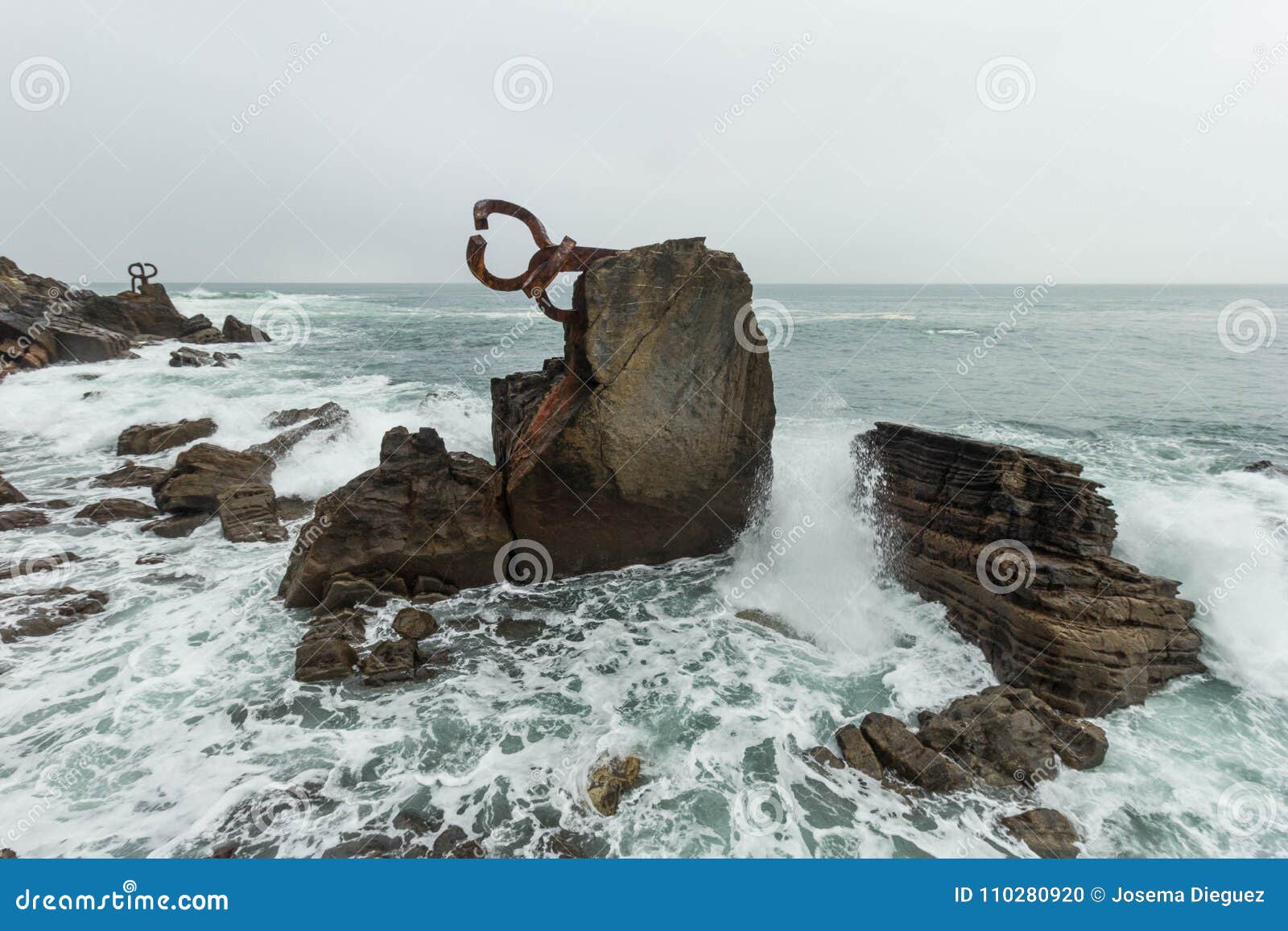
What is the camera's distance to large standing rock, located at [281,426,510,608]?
7145 millimetres

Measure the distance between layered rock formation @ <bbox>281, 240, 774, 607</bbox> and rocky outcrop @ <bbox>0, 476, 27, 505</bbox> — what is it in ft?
19.9

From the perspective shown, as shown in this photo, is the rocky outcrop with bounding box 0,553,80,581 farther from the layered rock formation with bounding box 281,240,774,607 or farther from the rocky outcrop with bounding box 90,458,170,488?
the layered rock formation with bounding box 281,240,774,607

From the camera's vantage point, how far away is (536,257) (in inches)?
291

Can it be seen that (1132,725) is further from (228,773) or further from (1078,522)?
(228,773)

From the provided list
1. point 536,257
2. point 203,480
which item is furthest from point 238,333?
point 536,257

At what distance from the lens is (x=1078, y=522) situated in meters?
6.14

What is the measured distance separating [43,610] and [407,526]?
394 cm

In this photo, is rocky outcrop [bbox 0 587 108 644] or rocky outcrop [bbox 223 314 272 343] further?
rocky outcrop [bbox 223 314 272 343]

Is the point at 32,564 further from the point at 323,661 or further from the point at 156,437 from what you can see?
the point at 156,437

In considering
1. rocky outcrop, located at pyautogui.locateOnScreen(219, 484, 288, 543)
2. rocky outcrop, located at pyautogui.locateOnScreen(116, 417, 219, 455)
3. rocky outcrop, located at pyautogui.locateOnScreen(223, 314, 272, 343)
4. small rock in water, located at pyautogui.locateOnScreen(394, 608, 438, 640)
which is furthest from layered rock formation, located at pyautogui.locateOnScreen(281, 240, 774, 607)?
→ rocky outcrop, located at pyautogui.locateOnScreen(223, 314, 272, 343)

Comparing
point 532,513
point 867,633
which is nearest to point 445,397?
point 532,513

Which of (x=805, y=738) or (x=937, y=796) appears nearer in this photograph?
(x=937, y=796)

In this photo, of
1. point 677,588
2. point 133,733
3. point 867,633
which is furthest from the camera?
point 677,588

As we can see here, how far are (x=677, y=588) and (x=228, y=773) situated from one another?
16.2ft
